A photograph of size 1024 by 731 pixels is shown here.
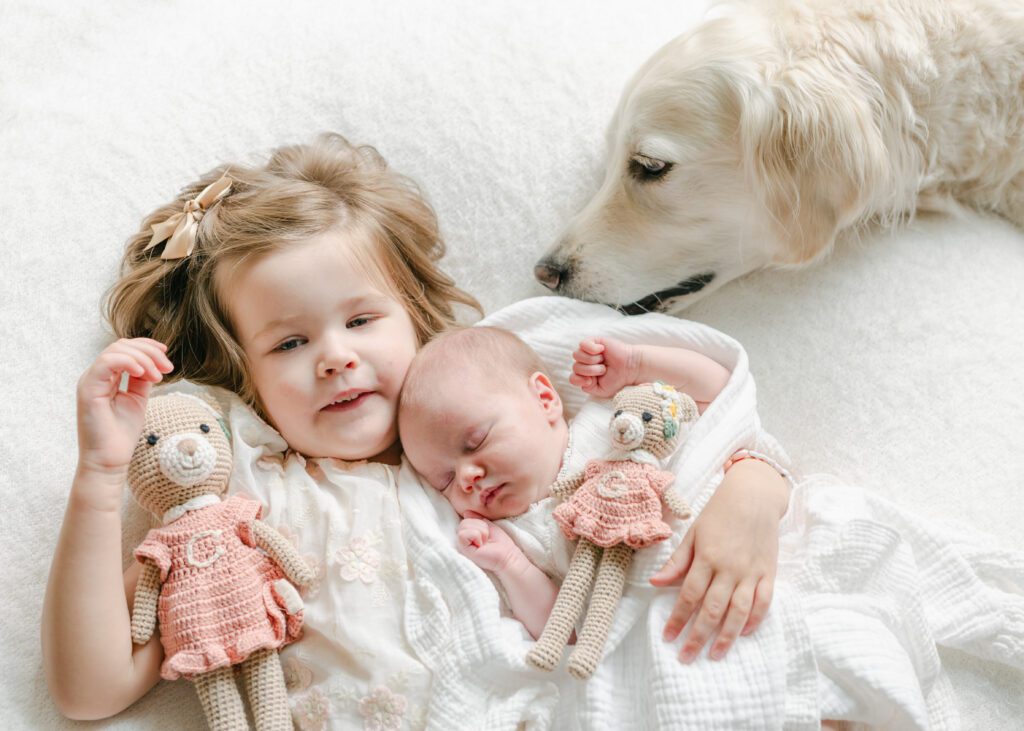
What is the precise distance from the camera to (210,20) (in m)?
2.07

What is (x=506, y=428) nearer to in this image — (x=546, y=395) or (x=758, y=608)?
(x=546, y=395)

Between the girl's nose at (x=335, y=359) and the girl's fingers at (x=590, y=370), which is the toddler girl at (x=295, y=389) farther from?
the girl's fingers at (x=590, y=370)

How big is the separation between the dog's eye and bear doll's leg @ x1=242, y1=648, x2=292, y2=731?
1.09 metres

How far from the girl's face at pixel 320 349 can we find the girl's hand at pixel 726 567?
545mm

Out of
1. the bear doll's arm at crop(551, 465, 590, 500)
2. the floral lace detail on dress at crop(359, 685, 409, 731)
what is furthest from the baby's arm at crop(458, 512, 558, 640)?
the floral lace detail on dress at crop(359, 685, 409, 731)

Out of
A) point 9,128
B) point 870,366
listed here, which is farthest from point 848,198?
point 9,128

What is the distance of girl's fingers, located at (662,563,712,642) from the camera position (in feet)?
4.35

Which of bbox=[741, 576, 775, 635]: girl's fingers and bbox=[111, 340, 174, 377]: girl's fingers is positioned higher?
bbox=[111, 340, 174, 377]: girl's fingers

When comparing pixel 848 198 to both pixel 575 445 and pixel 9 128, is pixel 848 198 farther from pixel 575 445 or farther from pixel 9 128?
pixel 9 128

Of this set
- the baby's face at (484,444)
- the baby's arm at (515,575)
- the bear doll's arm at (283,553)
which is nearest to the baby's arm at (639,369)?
the baby's face at (484,444)

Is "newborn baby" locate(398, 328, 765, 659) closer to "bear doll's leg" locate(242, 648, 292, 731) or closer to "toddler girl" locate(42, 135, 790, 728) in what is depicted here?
"toddler girl" locate(42, 135, 790, 728)

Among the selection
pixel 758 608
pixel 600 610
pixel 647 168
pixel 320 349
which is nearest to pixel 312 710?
pixel 600 610

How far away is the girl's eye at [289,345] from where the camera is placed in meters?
1.55

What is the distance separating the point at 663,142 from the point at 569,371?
0.48 m
